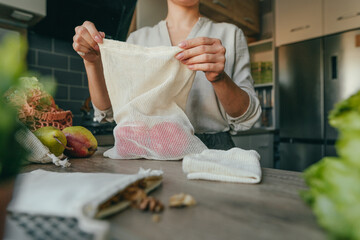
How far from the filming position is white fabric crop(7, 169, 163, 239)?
247mm

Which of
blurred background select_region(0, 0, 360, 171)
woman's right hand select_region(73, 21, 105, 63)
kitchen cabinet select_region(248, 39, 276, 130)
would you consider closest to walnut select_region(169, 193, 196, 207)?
woman's right hand select_region(73, 21, 105, 63)

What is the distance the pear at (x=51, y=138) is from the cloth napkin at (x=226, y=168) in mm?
350

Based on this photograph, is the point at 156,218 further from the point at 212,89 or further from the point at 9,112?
the point at 212,89

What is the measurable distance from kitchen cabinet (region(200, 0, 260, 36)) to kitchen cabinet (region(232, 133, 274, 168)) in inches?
46.1

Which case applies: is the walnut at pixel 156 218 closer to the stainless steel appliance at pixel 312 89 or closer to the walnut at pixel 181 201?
the walnut at pixel 181 201

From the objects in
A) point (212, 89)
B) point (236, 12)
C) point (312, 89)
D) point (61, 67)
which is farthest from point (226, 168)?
point (236, 12)

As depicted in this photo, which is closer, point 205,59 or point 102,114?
point 205,59

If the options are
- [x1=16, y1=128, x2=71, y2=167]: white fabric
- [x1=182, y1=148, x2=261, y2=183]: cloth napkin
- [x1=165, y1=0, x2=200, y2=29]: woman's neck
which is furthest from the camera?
[x1=165, y1=0, x2=200, y2=29]: woman's neck

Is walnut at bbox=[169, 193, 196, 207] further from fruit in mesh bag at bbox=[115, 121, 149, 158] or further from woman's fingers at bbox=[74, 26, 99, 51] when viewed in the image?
woman's fingers at bbox=[74, 26, 99, 51]

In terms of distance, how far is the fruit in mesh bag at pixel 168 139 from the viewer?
614 mm

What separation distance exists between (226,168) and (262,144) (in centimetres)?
202

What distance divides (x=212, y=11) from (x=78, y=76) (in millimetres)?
1322

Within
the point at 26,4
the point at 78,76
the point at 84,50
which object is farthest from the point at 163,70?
the point at 78,76

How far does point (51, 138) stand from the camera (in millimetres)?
614
